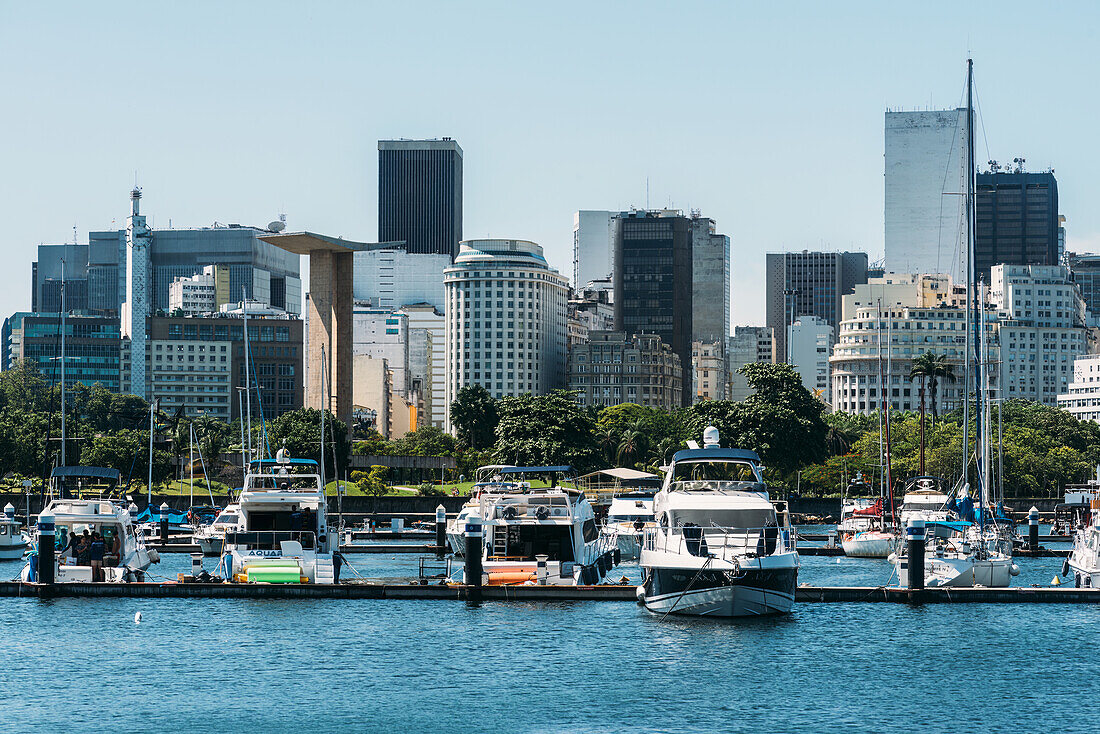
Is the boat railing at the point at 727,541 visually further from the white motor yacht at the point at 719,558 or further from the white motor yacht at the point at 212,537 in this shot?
the white motor yacht at the point at 212,537

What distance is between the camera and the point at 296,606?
73.7m

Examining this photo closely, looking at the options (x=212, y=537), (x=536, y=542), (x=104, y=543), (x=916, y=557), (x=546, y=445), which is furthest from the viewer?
(x=546, y=445)

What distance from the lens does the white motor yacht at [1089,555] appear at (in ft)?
255

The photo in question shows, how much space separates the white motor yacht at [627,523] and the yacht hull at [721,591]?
3535 cm

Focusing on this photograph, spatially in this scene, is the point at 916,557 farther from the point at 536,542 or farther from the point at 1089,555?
the point at 536,542

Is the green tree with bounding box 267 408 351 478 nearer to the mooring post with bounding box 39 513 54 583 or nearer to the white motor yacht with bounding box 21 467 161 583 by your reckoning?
the white motor yacht with bounding box 21 467 161 583

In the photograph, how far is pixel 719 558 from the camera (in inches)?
2645

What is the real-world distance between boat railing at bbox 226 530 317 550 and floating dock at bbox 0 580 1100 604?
4324 mm

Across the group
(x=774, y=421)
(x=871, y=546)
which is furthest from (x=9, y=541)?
(x=774, y=421)

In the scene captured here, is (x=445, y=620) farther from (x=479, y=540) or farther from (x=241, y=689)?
(x=241, y=689)

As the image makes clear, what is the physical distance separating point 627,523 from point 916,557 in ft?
143

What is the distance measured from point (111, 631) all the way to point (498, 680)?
19.2 m

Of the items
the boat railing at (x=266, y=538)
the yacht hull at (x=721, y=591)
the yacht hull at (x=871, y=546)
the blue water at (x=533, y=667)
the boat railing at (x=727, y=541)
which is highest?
the boat railing at (x=727, y=541)

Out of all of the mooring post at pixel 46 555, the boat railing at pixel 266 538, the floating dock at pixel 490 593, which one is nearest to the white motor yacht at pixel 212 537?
the boat railing at pixel 266 538
